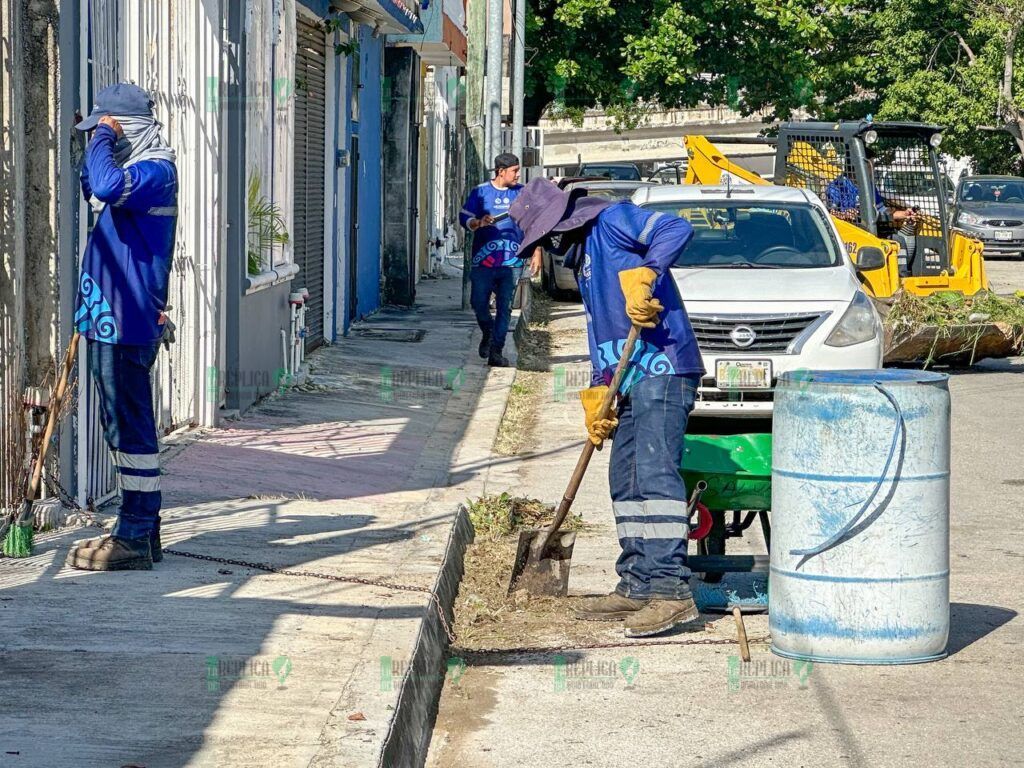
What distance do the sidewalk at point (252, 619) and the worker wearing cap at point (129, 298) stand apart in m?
0.27

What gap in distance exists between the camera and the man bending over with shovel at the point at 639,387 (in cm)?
641

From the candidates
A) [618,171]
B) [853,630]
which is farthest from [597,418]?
[618,171]

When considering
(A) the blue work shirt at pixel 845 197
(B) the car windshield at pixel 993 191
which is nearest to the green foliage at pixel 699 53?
(B) the car windshield at pixel 993 191

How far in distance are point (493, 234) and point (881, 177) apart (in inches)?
220

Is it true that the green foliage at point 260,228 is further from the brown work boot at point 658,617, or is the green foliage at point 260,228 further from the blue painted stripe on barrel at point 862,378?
the blue painted stripe on barrel at point 862,378

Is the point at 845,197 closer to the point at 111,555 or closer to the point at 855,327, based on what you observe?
the point at 855,327

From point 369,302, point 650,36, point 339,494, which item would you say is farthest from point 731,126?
point 339,494

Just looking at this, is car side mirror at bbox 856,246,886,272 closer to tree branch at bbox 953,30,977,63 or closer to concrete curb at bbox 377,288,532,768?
concrete curb at bbox 377,288,532,768

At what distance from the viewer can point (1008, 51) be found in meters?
44.8

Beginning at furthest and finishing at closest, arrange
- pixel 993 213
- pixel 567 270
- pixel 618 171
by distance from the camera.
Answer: pixel 618 171 < pixel 993 213 < pixel 567 270

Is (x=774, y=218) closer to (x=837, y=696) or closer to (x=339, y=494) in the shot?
(x=339, y=494)

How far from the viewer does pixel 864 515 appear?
19.3 feet

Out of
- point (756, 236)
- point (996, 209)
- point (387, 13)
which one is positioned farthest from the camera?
point (996, 209)

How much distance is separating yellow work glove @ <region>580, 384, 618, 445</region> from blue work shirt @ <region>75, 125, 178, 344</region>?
1.79 metres
